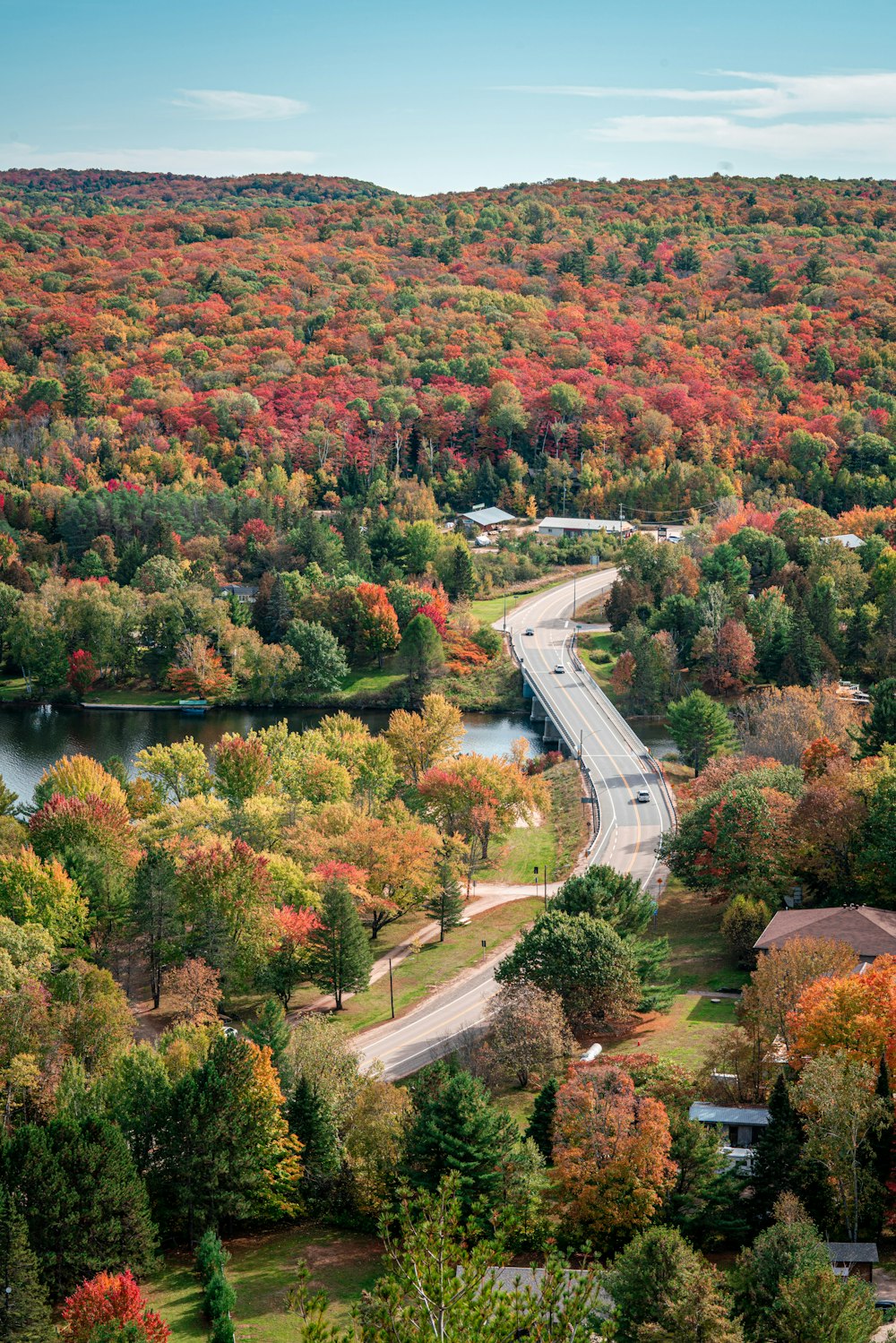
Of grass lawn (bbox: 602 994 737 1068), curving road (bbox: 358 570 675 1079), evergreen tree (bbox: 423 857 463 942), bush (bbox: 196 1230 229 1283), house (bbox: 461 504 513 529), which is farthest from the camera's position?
house (bbox: 461 504 513 529)

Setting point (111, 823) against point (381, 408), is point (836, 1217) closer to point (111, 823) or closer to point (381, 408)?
point (111, 823)

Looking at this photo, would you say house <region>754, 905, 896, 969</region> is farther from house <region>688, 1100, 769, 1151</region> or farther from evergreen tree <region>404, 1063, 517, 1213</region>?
evergreen tree <region>404, 1063, 517, 1213</region>

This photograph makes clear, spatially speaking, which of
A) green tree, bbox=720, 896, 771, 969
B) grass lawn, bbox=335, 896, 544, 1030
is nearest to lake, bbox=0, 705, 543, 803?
grass lawn, bbox=335, 896, 544, 1030

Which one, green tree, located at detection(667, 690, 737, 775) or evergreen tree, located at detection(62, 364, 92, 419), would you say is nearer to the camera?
green tree, located at detection(667, 690, 737, 775)

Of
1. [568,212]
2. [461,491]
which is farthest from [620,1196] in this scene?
[568,212]

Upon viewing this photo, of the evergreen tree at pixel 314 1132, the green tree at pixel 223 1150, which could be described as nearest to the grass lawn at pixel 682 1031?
the evergreen tree at pixel 314 1132

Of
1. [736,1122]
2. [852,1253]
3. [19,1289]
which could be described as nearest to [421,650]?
[736,1122]

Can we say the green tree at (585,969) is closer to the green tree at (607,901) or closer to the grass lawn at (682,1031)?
the grass lawn at (682,1031)
